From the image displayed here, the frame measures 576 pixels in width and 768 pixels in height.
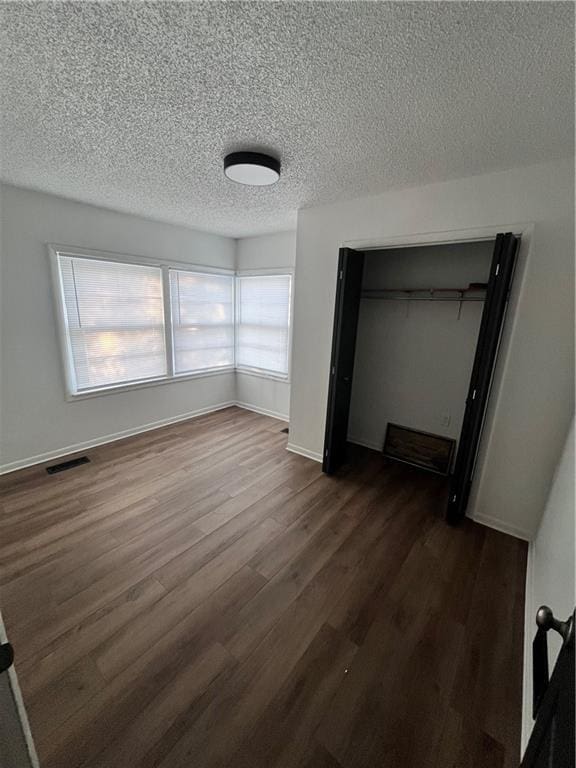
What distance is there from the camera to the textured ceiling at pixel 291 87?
1006mm

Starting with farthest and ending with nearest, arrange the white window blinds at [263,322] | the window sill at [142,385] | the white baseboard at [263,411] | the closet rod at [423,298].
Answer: the white baseboard at [263,411]
the white window blinds at [263,322]
the window sill at [142,385]
the closet rod at [423,298]

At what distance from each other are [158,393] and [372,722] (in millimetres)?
3720

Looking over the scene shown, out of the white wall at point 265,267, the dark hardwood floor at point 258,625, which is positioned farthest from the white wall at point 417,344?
the white wall at point 265,267

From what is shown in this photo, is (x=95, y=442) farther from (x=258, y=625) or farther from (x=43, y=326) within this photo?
(x=258, y=625)

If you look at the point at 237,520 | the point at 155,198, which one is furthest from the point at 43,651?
the point at 155,198

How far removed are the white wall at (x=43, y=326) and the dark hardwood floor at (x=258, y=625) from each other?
0.53 metres

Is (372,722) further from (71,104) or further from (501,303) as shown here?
(71,104)

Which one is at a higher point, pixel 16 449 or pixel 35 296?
pixel 35 296

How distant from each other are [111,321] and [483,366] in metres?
3.68

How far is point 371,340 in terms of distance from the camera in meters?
3.52

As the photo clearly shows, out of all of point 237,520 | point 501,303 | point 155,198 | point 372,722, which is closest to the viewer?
point 372,722

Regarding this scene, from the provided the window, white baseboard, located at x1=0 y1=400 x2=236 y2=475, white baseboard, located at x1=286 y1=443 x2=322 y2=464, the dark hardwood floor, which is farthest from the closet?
white baseboard, located at x1=0 y1=400 x2=236 y2=475

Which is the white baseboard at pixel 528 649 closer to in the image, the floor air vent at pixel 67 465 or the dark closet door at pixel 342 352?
the dark closet door at pixel 342 352

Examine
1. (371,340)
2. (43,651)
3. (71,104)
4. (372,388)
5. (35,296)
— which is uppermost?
(71,104)
